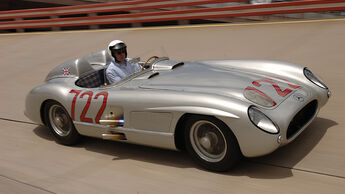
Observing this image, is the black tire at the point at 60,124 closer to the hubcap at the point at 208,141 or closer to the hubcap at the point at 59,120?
the hubcap at the point at 59,120

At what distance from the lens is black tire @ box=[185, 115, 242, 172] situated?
3.54m

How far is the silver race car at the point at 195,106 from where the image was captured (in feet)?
11.3

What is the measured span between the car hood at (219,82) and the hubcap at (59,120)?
4.39 ft

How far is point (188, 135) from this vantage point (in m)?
3.80

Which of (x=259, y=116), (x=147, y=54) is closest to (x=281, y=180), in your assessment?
(x=259, y=116)

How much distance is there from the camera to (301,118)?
403 cm

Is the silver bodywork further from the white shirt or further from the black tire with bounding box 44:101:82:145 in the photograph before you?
the white shirt

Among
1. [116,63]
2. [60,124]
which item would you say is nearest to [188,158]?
[116,63]

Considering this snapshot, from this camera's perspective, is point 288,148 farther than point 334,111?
No

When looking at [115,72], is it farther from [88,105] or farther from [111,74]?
[88,105]

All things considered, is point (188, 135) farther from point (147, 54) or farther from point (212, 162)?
point (147, 54)

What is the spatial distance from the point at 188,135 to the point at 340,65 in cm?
401

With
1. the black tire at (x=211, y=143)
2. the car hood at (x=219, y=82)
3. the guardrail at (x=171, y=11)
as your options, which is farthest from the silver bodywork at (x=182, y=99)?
the guardrail at (x=171, y=11)

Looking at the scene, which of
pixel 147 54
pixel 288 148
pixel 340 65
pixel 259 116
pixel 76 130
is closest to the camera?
pixel 259 116
